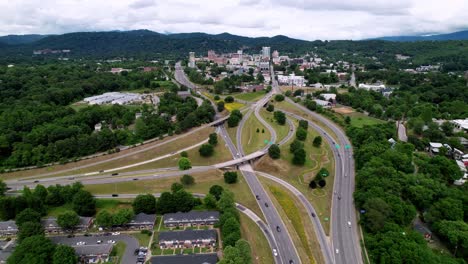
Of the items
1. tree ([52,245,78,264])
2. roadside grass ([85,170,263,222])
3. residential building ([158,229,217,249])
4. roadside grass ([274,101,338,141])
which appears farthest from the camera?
roadside grass ([274,101,338,141])


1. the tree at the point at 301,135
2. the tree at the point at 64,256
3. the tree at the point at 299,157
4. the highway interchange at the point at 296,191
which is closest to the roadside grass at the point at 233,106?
the highway interchange at the point at 296,191

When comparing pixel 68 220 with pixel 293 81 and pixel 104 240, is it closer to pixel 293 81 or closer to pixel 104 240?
pixel 104 240

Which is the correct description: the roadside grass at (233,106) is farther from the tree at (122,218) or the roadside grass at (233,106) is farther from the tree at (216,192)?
the tree at (122,218)

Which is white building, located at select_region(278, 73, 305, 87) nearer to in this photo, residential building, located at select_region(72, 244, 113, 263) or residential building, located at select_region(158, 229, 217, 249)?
residential building, located at select_region(158, 229, 217, 249)

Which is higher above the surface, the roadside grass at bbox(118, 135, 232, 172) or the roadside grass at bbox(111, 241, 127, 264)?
the roadside grass at bbox(118, 135, 232, 172)

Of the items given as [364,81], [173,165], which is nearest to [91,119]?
[173,165]

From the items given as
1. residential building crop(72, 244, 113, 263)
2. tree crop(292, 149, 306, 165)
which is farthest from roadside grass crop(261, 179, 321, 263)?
residential building crop(72, 244, 113, 263)
